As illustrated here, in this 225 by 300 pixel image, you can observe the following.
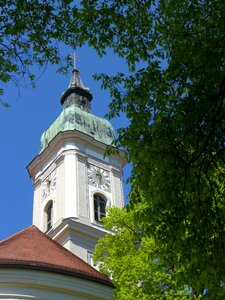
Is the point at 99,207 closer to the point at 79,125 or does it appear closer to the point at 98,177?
the point at 98,177

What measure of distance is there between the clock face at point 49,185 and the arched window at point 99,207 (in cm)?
251

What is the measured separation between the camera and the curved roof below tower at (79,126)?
103 feet

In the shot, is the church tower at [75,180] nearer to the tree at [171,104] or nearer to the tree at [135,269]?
the tree at [135,269]

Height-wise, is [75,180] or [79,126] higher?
[79,126]

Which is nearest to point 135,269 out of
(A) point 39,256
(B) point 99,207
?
(A) point 39,256

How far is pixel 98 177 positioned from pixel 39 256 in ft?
43.8

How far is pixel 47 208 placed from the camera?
95.9 feet

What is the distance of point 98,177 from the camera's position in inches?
1149

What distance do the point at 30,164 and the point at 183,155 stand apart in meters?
24.6

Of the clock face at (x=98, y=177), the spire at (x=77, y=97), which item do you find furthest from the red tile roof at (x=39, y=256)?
the spire at (x=77, y=97)

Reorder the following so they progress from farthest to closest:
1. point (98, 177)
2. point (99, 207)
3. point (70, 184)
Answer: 1. point (98, 177)
2. point (99, 207)
3. point (70, 184)

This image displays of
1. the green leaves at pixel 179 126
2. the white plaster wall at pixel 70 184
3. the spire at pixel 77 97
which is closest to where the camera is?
the green leaves at pixel 179 126

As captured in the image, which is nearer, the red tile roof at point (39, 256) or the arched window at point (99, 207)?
the red tile roof at point (39, 256)

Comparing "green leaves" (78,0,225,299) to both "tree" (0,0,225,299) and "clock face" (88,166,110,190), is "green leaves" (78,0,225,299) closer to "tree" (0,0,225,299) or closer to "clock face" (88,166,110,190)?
"tree" (0,0,225,299)
